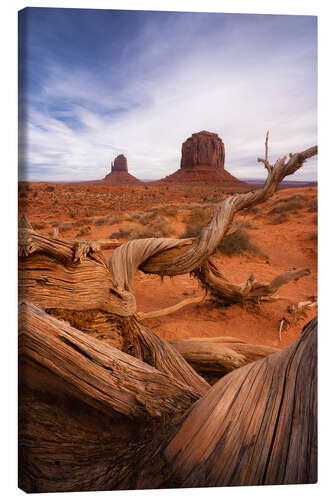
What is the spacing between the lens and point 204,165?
286 cm

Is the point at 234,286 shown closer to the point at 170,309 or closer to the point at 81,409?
the point at 170,309

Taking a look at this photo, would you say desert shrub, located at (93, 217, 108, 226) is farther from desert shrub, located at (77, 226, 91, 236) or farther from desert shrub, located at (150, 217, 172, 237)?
desert shrub, located at (150, 217, 172, 237)

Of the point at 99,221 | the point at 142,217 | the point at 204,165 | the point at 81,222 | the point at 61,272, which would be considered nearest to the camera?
the point at 61,272

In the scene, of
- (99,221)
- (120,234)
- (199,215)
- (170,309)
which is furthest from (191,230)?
(99,221)

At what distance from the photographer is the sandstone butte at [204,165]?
279 centimetres

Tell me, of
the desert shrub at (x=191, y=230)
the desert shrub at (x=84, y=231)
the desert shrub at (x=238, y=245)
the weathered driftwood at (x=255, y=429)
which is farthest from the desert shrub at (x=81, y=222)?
the desert shrub at (x=238, y=245)

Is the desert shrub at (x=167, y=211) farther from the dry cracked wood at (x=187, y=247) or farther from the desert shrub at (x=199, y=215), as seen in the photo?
the dry cracked wood at (x=187, y=247)

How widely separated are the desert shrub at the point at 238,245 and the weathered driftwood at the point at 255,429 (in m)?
4.54

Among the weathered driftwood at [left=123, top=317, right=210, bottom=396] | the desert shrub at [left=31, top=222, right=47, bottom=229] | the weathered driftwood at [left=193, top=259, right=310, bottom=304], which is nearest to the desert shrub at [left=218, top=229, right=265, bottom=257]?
the weathered driftwood at [left=193, top=259, right=310, bottom=304]

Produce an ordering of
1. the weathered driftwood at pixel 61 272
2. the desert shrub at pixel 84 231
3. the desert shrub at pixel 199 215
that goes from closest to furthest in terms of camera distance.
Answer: the weathered driftwood at pixel 61 272 → the desert shrub at pixel 84 231 → the desert shrub at pixel 199 215

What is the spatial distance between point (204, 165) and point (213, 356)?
1725mm

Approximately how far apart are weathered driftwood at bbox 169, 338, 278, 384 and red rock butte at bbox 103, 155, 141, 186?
4.98 ft

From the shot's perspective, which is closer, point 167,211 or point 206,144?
point 206,144

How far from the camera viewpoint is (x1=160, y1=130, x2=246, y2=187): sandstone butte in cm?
279
